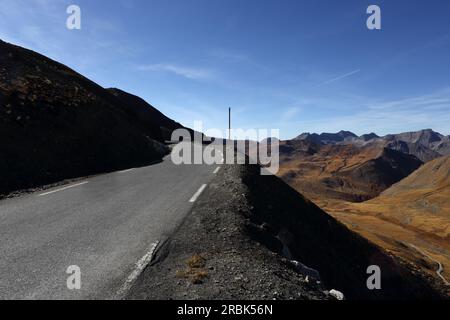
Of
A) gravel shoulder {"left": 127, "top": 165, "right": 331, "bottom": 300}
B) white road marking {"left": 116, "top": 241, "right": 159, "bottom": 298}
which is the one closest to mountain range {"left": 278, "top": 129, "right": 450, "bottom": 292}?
gravel shoulder {"left": 127, "top": 165, "right": 331, "bottom": 300}

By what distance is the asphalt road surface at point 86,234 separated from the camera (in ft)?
19.0

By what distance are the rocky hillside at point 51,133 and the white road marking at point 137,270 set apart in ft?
31.2

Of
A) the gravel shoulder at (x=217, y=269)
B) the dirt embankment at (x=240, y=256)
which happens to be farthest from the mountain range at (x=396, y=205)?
the gravel shoulder at (x=217, y=269)

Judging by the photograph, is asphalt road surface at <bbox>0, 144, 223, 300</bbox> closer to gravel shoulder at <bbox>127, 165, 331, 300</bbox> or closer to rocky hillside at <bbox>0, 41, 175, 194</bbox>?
gravel shoulder at <bbox>127, 165, 331, 300</bbox>

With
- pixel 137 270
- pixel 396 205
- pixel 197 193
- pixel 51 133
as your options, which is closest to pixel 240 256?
pixel 137 270

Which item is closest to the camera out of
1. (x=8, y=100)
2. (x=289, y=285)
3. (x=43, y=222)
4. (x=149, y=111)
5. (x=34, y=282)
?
(x=34, y=282)

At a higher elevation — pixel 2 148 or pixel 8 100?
pixel 8 100

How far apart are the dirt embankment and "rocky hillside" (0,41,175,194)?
26.2 ft

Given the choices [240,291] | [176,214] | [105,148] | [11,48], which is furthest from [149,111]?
[240,291]

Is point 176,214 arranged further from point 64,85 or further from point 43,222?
point 64,85

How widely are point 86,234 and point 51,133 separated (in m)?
14.1

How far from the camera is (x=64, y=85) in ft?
93.8
